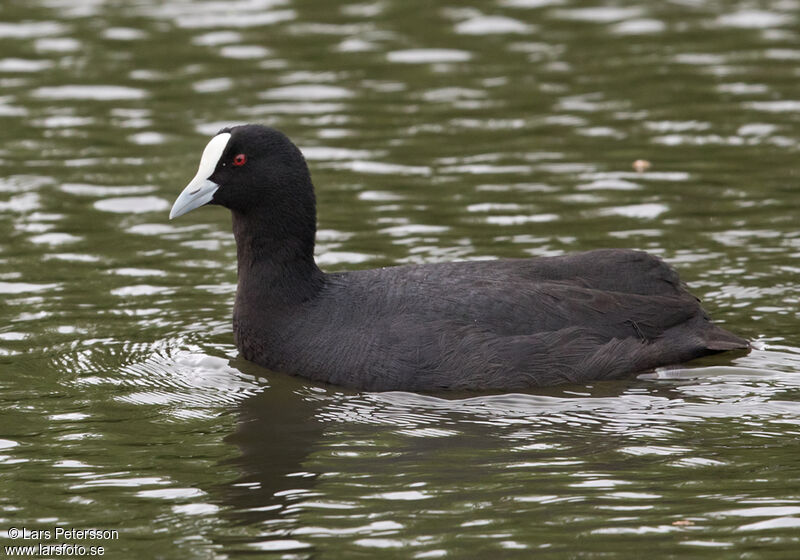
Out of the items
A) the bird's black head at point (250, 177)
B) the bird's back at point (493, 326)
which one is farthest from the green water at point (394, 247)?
the bird's black head at point (250, 177)

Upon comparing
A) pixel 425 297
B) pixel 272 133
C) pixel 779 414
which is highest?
pixel 272 133

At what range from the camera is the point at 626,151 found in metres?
13.9

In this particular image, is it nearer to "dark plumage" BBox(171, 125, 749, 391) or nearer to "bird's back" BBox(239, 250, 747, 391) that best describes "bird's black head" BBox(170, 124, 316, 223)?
"dark plumage" BBox(171, 125, 749, 391)

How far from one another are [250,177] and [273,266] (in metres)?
0.62

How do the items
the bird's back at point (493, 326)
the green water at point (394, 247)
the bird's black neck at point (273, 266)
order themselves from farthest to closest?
the bird's black neck at point (273, 266), the bird's back at point (493, 326), the green water at point (394, 247)

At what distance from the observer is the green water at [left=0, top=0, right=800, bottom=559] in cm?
738

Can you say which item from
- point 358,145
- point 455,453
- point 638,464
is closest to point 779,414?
point 638,464

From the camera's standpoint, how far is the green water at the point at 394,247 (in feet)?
24.2

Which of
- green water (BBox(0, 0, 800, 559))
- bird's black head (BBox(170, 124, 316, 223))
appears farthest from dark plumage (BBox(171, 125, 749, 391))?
green water (BBox(0, 0, 800, 559))

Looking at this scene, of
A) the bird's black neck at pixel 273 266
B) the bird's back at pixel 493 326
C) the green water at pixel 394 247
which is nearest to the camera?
the green water at pixel 394 247

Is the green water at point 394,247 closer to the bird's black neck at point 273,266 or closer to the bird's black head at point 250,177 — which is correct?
the bird's black neck at point 273,266

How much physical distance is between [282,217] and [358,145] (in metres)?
4.56

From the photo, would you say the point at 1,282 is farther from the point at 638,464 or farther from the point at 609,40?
the point at 609,40

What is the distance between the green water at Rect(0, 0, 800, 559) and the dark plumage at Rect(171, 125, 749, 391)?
0.19 meters
